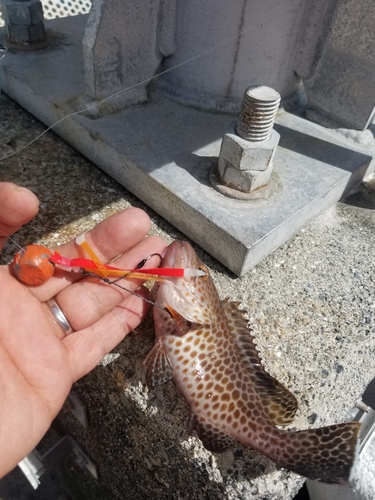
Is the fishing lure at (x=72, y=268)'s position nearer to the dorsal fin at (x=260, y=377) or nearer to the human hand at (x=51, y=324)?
the human hand at (x=51, y=324)

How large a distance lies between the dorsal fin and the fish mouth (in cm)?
28

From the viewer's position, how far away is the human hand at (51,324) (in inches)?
67.0

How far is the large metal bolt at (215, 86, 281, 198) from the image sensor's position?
2160 mm

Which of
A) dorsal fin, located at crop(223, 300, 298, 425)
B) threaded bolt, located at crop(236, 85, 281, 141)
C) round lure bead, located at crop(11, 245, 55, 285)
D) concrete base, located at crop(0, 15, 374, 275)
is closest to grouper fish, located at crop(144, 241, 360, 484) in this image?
dorsal fin, located at crop(223, 300, 298, 425)

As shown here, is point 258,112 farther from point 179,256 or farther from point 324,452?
point 324,452

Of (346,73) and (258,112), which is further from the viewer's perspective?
(346,73)

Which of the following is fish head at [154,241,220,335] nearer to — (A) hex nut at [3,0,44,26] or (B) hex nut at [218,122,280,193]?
(B) hex nut at [218,122,280,193]

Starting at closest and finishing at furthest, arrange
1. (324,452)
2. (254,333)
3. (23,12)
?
(324,452)
(254,333)
(23,12)

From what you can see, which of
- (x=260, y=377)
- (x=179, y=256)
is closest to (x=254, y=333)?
(x=260, y=377)

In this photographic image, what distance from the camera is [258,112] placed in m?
2.17

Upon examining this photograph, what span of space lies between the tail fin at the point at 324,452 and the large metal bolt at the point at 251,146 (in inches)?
50.1

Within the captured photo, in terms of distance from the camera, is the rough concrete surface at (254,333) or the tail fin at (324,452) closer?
the tail fin at (324,452)

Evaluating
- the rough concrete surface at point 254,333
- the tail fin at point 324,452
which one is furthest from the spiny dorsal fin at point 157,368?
the tail fin at point 324,452

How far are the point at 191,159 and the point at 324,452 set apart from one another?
5.60 ft
